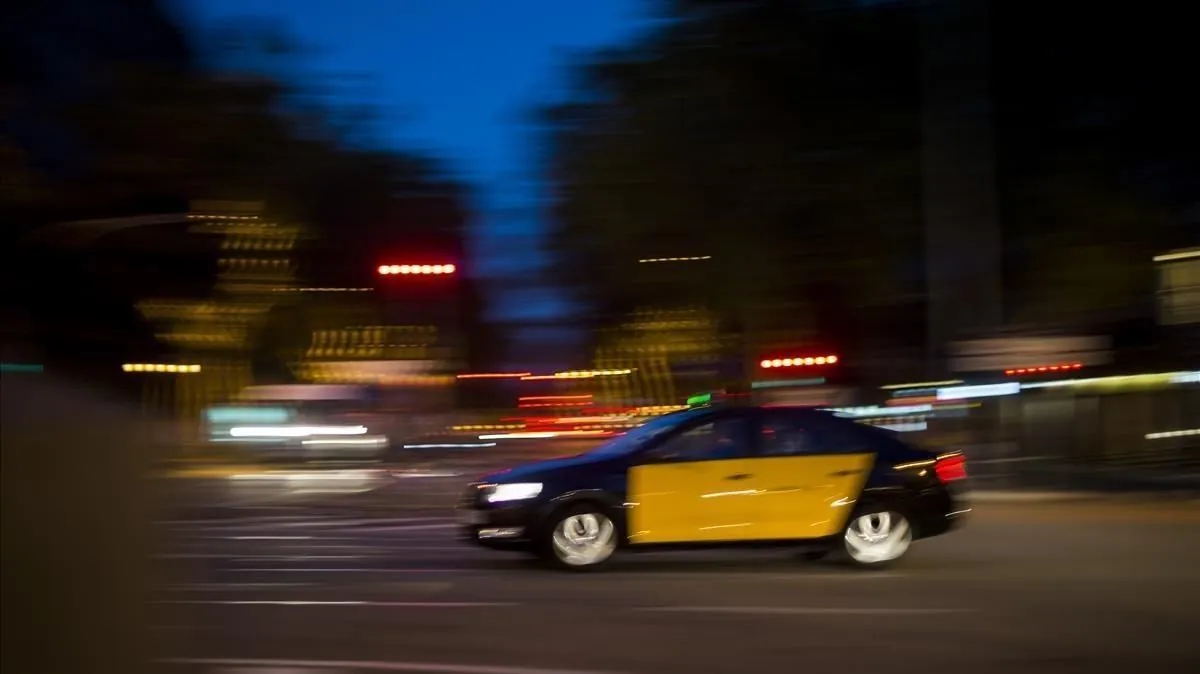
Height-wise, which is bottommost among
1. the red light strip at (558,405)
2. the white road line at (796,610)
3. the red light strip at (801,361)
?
the white road line at (796,610)

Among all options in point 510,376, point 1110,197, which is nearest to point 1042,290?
point 1110,197

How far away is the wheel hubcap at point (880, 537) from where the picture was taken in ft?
37.2

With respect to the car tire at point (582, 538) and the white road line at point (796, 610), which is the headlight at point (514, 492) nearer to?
the car tire at point (582, 538)

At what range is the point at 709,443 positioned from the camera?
1134cm

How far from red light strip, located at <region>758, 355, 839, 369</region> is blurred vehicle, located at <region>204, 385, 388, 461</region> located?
9568 millimetres

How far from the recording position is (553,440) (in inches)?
1572

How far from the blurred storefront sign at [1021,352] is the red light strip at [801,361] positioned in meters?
9.17

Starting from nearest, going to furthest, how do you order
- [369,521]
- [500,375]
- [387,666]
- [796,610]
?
[387,666], [796,610], [369,521], [500,375]

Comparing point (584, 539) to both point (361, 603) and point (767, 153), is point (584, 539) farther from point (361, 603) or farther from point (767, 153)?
point (767, 153)

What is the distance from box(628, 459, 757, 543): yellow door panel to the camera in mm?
11117

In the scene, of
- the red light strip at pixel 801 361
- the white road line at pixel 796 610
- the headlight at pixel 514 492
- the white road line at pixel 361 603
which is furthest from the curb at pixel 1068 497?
the red light strip at pixel 801 361

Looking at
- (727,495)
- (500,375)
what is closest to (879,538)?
(727,495)

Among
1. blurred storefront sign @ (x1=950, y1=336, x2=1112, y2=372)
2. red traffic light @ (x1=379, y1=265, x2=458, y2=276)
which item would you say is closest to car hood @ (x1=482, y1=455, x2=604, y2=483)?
blurred storefront sign @ (x1=950, y1=336, x2=1112, y2=372)

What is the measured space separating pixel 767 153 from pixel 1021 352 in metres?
5.32
